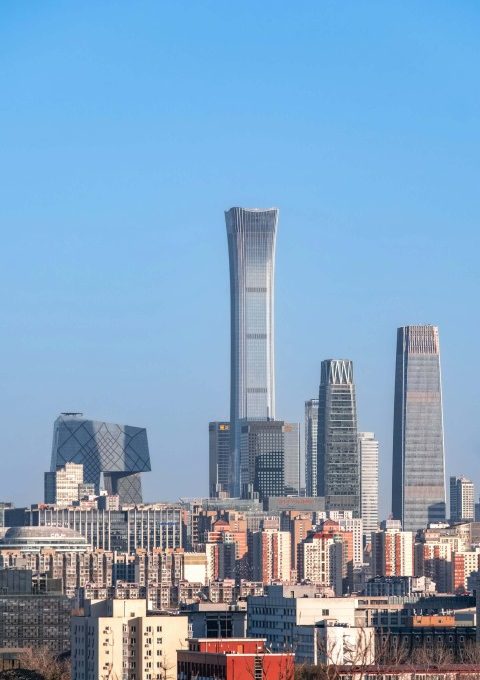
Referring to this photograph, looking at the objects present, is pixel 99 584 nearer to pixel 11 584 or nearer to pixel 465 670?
pixel 11 584

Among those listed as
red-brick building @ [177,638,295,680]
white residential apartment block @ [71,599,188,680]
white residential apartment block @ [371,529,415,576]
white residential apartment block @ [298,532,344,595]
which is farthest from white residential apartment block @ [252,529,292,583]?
red-brick building @ [177,638,295,680]

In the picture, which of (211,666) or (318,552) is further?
(318,552)

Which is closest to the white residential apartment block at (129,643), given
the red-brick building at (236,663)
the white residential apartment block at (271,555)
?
the red-brick building at (236,663)

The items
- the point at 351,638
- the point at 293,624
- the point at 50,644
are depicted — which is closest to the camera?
the point at 351,638

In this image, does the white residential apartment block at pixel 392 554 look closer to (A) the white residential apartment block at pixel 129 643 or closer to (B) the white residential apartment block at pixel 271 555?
(B) the white residential apartment block at pixel 271 555

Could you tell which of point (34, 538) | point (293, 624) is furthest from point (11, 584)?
point (34, 538)

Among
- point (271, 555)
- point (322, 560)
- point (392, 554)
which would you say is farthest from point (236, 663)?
point (271, 555)
